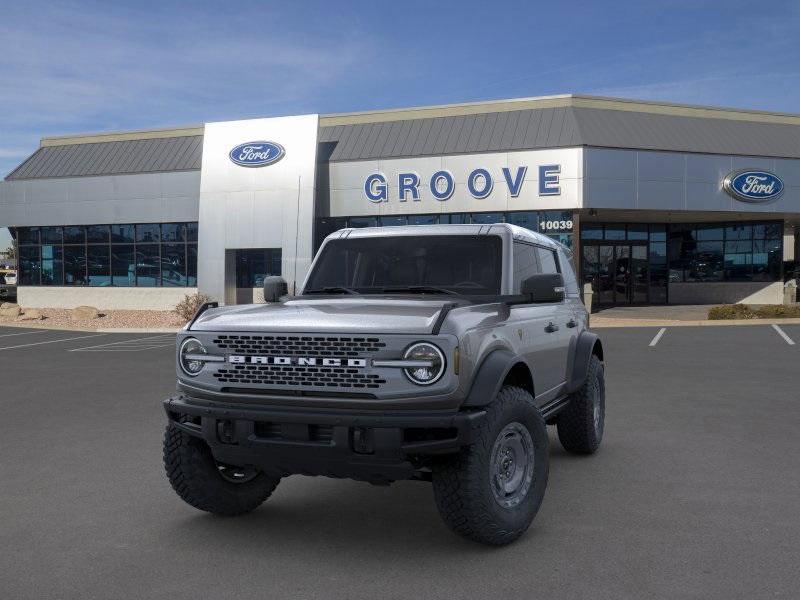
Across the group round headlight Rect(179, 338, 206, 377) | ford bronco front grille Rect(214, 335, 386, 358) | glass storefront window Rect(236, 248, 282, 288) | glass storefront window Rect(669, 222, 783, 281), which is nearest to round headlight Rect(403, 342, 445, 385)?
ford bronco front grille Rect(214, 335, 386, 358)

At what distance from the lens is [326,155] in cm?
2986

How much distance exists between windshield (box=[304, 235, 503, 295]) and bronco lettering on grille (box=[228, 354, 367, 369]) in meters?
1.34

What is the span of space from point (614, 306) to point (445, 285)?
92.1ft

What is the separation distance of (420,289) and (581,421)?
2153mm

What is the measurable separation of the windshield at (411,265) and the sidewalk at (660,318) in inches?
746

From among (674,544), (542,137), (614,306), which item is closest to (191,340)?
(674,544)

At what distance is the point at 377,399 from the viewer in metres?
4.12

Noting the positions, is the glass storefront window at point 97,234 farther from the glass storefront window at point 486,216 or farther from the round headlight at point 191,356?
the round headlight at point 191,356

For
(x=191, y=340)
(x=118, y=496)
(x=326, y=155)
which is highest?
(x=326, y=155)

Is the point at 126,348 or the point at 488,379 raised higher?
the point at 488,379

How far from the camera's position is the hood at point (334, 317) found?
419cm

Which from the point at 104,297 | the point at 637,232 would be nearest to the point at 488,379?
the point at 637,232

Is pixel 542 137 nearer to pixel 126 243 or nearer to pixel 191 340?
pixel 126 243

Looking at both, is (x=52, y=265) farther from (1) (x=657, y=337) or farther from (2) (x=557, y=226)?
(1) (x=657, y=337)
